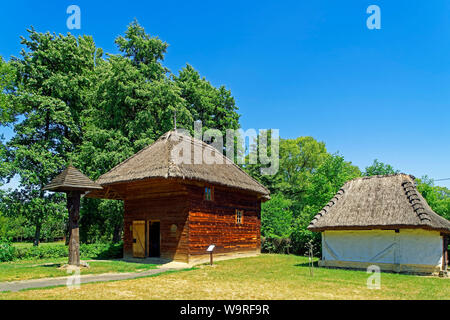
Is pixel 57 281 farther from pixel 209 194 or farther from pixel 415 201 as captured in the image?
pixel 415 201

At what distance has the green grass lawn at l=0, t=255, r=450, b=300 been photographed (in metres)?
9.33

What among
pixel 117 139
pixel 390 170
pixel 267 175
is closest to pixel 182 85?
pixel 117 139

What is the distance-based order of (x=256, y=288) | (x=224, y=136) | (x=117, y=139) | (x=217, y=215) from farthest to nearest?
(x=224, y=136) → (x=117, y=139) → (x=217, y=215) → (x=256, y=288)

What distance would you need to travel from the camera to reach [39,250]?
2098 cm

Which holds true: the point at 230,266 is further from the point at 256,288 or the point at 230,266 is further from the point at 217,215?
the point at 256,288

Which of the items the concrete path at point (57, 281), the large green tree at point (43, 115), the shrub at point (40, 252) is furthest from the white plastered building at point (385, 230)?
the large green tree at point (43, 115)

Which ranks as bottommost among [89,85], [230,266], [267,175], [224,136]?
[230,266]

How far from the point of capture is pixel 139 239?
19312 millimetres

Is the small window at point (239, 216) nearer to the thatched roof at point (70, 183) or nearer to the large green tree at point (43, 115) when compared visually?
the thatched roof at point (70, 183)

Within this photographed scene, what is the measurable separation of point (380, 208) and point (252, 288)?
8.88 meters

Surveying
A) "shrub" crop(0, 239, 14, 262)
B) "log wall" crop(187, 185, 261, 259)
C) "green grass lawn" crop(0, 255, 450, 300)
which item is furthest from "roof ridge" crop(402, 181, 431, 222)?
"shrub" crop(0, 239, 14, 262)

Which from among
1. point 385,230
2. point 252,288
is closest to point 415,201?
point 385,230

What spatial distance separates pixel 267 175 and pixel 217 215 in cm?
2175

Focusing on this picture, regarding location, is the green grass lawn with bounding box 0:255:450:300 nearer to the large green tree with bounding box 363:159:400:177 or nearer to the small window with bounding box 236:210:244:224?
the small window with bounding box 236:210:244:224
